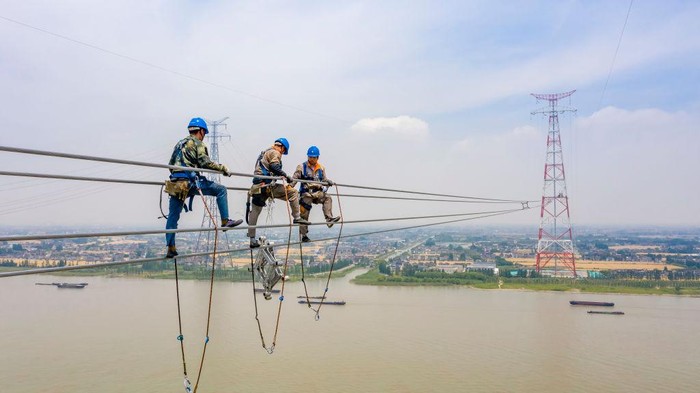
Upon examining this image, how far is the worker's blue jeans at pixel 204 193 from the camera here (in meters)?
1.94

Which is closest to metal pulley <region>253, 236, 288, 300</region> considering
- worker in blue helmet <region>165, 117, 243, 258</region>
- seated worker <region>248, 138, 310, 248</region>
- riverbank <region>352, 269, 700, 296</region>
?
seated worker <region>248, 138, 310, 248</region>

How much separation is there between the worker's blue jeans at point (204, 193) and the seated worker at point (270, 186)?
1.17ft

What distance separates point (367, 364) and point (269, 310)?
528 cm

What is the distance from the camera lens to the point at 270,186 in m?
2.56

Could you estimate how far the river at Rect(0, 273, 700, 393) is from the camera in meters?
8.09

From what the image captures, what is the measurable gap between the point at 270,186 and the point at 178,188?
686 millimetres

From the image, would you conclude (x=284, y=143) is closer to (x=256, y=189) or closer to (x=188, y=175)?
(x=256, y=189)

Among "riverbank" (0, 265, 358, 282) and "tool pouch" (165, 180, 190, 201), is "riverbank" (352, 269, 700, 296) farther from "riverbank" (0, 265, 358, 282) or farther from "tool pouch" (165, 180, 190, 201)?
"tool pouch" (165, 180, 190, 201)

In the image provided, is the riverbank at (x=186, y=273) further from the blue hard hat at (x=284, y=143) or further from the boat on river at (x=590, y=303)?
the blue hard hat at (x=284, y=143)

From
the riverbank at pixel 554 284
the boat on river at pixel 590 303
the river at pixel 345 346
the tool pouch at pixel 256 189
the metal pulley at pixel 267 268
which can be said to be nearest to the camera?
the metal pulley at pixel 267 268

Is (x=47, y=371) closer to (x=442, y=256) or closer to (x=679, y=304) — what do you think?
(x=679, y=304)

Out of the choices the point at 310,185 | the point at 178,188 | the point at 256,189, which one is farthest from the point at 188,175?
the point at 310,185

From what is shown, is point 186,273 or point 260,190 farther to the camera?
point 186,273

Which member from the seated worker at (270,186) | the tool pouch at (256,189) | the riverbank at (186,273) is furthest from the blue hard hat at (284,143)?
the riverbank at (186,273)
